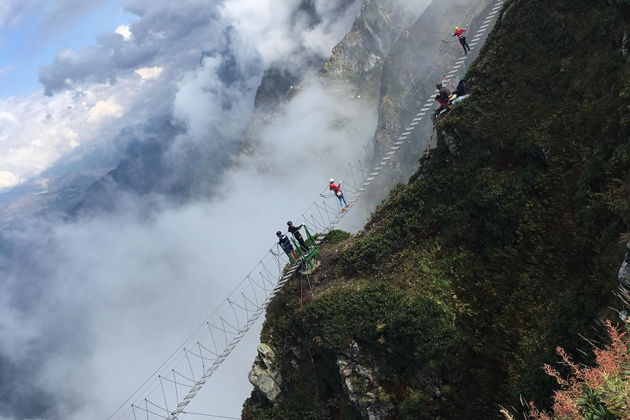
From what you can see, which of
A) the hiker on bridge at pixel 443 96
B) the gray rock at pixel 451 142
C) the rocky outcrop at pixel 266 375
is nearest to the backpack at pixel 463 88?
the hiker on bridge at pixel 443 96

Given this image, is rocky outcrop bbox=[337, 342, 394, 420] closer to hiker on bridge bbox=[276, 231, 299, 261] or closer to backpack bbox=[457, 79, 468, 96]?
hiker on bridge bbox=[276, 231, 299, 261]

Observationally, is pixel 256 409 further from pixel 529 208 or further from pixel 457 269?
pixel 529 208

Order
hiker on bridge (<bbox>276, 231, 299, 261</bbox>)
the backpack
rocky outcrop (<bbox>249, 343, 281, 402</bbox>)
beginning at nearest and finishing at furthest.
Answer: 1. rocky outcrop (<bbox>249, 343, 281, 402</bbox>)
2. the backpack
3. hiker on bridge (<bbox>276, 231, 299, 261</bbox>)

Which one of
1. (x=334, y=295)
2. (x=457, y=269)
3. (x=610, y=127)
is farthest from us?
(x=334, y=295)

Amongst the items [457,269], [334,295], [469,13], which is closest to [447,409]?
[457,269]

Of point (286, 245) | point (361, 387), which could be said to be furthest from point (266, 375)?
point (286, 245)

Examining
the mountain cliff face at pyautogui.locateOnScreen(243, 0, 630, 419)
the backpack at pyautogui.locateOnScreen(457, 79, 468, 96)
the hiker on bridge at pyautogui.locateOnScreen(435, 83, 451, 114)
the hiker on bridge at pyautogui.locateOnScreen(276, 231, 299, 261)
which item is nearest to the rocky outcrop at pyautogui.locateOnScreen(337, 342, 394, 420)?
the mountain cliff face at pyautogui.locateOnScreen(243, 0, 630, 419)

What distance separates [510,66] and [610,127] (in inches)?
408

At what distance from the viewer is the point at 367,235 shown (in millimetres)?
37312

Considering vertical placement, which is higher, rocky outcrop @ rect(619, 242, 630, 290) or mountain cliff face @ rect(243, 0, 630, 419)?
mountain cliff face @ rect(243, 0, 630, 419)

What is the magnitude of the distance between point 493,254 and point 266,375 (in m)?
19.6

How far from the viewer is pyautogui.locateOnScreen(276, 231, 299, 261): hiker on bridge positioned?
37.3 meters

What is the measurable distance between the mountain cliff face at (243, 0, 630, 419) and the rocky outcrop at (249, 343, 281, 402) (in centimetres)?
40

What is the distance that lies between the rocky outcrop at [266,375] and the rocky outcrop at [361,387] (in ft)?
23.3
